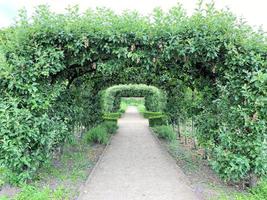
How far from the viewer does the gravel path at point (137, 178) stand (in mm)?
4488

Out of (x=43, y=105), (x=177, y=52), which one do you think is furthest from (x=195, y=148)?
(x=43, y=105)

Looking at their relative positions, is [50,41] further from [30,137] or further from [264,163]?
[264,163]

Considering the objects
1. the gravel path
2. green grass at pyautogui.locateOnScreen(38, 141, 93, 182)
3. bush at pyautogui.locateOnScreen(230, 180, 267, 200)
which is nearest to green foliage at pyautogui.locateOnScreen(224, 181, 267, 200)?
bush at pyautogui.locateOnScreen(230, 180, 267, 200)

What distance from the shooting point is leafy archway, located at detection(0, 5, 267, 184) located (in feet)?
14.5

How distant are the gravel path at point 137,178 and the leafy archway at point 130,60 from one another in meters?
1.01

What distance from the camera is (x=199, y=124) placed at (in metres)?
5.87

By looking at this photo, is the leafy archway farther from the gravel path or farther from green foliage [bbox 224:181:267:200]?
the gravel path

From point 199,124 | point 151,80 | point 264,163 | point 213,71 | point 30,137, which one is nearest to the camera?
point 264,163

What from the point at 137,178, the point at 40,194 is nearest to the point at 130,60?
the point at 137,178

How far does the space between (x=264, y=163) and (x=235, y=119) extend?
2.87ft

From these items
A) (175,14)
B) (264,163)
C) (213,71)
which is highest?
(175,14)

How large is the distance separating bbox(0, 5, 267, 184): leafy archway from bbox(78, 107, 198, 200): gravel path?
3.33ft

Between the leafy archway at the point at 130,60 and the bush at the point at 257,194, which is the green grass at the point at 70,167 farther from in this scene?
the bush at the point at 257,194

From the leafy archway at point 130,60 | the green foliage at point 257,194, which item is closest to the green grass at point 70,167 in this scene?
the leafy archway at point 130,60
